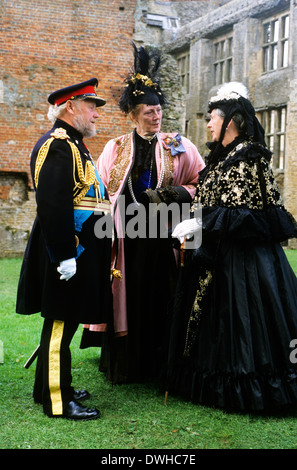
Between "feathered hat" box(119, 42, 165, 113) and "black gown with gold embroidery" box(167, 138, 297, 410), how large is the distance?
2.77 ft

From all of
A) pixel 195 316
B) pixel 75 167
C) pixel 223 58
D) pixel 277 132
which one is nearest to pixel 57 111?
pixel 75 167

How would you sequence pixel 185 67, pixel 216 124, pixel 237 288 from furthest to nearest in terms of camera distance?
1. pixel 185 67
2. pixel 216 124
3. pixel 237 288

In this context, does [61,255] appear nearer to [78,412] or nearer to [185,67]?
[78,412]

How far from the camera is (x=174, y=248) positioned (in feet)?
13.3

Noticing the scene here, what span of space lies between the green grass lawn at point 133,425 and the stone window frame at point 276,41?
592 inches

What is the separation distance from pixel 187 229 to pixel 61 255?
0.87m

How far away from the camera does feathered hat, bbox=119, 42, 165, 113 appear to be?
4.10 meters

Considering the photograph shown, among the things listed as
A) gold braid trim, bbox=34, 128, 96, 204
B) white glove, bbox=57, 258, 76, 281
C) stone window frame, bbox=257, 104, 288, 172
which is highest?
stone window frame, bbox=257, 104, 288, 172

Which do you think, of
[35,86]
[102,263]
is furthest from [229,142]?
[35,86]

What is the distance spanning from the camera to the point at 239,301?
11.1ft

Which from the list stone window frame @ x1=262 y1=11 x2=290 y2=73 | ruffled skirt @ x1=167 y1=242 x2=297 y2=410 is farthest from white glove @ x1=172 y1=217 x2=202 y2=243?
stone window frame @ x1=262 y1=11 x2=290 y2=73

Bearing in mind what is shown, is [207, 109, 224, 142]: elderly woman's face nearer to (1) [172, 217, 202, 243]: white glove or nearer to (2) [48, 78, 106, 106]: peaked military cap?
(1) [172, 217, 202, 243]: white glove
